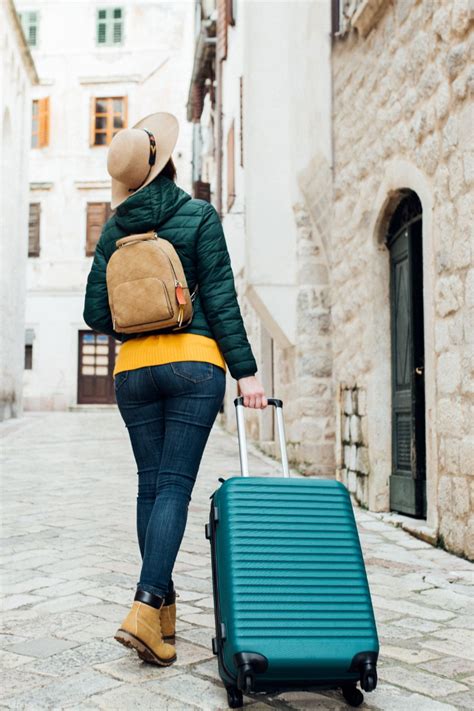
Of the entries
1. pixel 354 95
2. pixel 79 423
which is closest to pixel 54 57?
pixel 79 423

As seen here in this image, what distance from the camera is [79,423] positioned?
17.8 meters

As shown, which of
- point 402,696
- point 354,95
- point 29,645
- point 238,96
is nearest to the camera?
point 402,696

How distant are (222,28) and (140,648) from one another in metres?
12.0

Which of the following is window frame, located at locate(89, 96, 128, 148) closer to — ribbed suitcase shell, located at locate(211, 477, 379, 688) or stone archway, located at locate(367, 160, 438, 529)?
stone archway, located at locate(367, 160, 438, 529)

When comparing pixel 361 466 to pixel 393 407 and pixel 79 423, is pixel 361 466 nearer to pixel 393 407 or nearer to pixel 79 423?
pixel 393 407

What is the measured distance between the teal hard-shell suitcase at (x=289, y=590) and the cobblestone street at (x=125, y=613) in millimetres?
208

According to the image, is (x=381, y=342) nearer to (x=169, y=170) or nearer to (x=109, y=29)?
(x=169, y=170)

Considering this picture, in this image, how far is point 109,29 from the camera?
26.1m

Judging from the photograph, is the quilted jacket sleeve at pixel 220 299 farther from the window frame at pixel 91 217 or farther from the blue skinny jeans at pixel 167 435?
the window frame at pixel 91 217

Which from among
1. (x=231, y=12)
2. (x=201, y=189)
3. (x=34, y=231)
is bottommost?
(x=201, y=189)

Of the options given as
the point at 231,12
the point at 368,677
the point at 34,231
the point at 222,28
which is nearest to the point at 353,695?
the point at 368,677

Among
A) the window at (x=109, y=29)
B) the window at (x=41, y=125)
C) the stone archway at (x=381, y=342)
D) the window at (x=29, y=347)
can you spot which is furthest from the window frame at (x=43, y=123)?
the stone archway at (x=381, y=342)

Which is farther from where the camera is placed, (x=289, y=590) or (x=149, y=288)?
(x=149, y=288)

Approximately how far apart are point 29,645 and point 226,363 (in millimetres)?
1199
